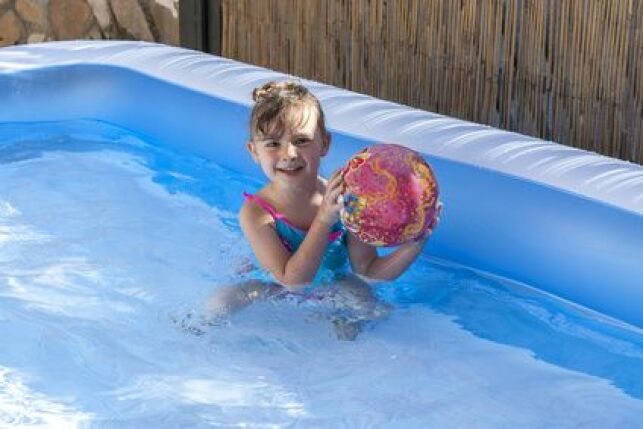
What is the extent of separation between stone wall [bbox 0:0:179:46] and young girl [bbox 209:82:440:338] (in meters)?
3.72

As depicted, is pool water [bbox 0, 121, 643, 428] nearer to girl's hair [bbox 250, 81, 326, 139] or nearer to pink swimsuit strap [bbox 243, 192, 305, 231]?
pink swimsuit strap [bbox 243, 192, 305, 231]

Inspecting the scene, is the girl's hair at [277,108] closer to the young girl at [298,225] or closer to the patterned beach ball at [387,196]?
the young girl at [298,225]

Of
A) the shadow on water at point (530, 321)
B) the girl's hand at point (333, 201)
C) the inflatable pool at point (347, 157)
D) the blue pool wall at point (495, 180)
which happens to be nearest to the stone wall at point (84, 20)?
the inflatable pool at point (347, 157)

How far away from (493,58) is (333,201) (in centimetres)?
155

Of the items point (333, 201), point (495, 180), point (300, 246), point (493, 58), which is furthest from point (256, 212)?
point (493, 58)

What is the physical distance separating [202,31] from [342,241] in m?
2.79

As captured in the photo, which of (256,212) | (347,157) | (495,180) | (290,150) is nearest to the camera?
(290,150)

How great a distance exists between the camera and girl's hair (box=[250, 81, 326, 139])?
2764 millimetres

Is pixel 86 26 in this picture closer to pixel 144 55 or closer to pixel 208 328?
pixel 144 55

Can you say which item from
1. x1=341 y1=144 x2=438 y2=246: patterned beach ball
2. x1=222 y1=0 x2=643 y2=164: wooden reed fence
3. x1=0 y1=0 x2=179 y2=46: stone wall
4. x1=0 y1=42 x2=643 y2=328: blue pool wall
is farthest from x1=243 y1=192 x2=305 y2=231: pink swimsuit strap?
x1=0 y1=0 x2=179 y2=46: stone wall

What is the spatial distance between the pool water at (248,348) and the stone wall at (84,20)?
9.76 feet

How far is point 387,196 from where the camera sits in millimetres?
2580

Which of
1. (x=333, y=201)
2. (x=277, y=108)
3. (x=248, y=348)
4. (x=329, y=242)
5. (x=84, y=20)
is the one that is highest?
(x=277, y=108)

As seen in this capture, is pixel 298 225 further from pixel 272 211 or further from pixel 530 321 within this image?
pixel 530 321
